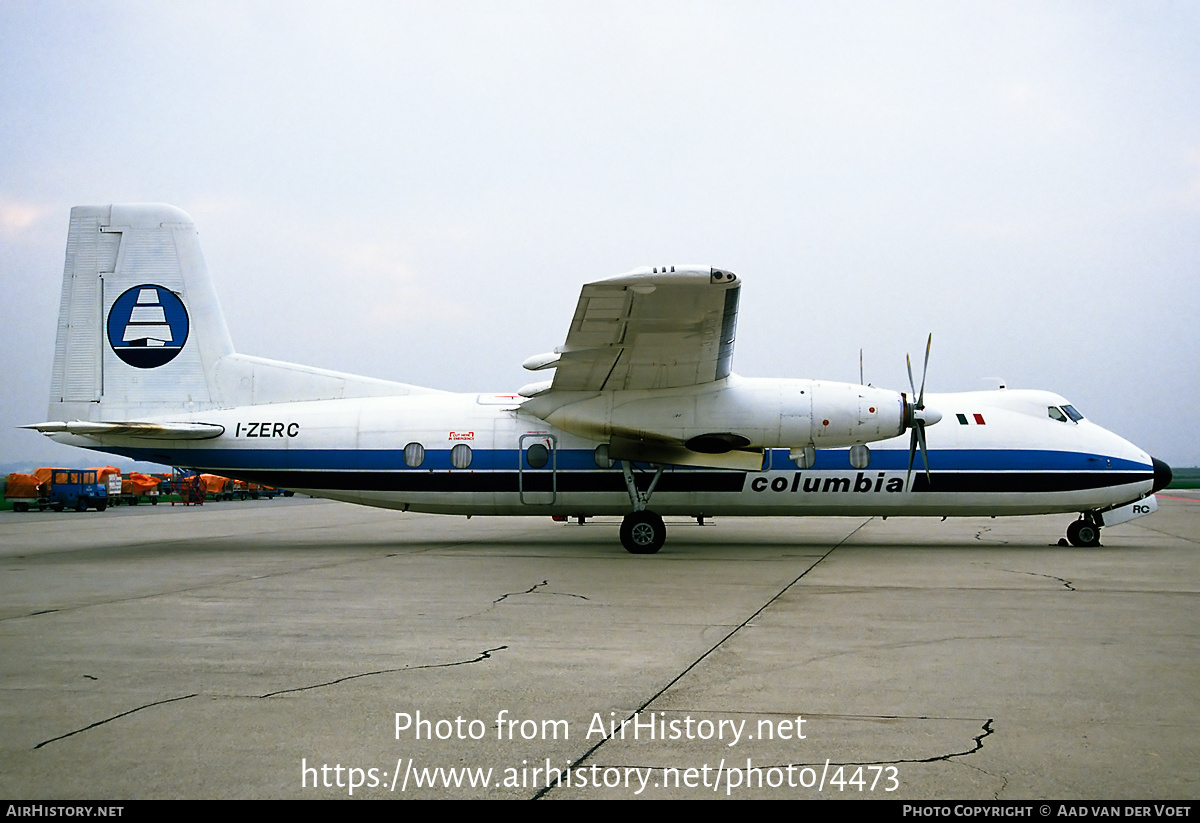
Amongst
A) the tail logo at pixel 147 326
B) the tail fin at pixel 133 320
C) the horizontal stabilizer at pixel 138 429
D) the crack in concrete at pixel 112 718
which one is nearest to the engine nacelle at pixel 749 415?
the horizontal stabilizer at pixel 138 429

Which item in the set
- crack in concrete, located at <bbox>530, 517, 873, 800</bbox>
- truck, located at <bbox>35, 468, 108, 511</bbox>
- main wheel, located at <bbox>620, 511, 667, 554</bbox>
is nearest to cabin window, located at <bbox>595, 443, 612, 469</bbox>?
main wheel, located at <bbox>620, 511, 667, 554</bbox>

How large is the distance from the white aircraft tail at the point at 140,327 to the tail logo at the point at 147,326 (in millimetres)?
20

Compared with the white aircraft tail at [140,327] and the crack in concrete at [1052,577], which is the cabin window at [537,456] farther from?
the crack in concrete at [1052,577]

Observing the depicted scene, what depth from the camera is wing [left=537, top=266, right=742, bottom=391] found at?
513 inches

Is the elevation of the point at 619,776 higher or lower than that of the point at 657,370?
lower

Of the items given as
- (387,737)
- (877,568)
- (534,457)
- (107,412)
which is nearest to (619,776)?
(387,737)

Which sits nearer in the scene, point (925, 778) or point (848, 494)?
point (925, 778)

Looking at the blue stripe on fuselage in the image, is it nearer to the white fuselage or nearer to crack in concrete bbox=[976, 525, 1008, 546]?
the white fuselage

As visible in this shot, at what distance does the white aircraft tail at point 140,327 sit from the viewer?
18031 mm

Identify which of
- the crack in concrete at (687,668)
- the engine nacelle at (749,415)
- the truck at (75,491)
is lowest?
the truck at (75,491)

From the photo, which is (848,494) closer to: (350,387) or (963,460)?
(963,460)

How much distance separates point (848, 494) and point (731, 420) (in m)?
3.35

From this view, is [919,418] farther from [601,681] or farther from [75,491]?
[75,491]
